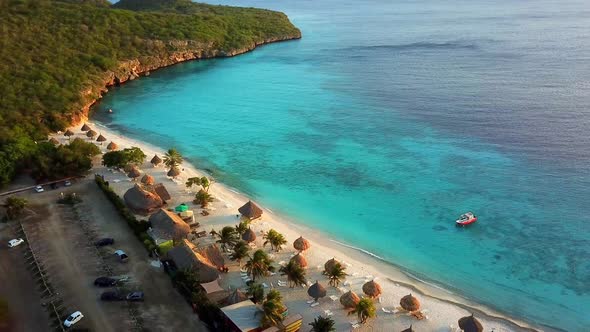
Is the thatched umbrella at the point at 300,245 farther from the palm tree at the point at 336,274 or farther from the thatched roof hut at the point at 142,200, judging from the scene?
the thatched roof hut at the point at 142,200

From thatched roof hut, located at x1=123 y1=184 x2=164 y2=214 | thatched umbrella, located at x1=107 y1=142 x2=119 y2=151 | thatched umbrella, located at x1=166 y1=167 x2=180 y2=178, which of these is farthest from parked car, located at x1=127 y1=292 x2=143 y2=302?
thatched umbrella, located at x1=107 y1=142 x2=119 y2=151

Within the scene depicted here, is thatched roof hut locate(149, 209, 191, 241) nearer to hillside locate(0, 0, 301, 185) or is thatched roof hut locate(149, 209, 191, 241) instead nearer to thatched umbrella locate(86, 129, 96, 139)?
hillside locate(0, 0, 301, 185)

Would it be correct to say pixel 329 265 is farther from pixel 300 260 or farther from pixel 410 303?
pixel 410 303

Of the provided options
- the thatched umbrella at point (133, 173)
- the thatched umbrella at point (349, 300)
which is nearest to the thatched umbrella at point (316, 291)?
the thatched umbrella at point (349, 300)

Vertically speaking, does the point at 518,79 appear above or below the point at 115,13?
below

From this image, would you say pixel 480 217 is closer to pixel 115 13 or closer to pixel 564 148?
pixel 564 148

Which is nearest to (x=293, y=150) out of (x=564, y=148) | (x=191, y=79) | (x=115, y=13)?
(x=564, y=148)

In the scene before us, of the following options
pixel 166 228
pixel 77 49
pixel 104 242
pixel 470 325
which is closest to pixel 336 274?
pixel 470 325
